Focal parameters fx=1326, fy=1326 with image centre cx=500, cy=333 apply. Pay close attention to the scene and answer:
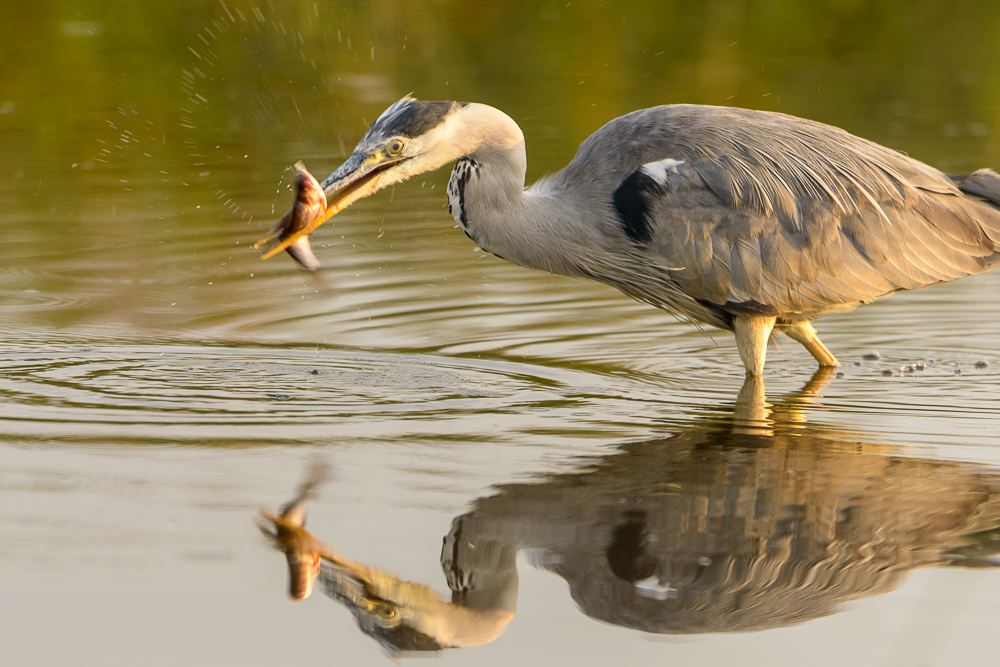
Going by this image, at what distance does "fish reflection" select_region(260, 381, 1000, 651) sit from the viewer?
3479 mm

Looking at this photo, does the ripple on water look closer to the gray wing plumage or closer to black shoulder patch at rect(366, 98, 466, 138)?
the gray wing plumage

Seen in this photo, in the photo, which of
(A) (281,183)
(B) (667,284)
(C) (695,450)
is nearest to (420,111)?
(B) (667,284)

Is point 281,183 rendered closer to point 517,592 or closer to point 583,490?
point 583,490

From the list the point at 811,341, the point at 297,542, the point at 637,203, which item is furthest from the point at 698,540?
the point at 811,341

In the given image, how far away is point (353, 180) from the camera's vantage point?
5.57 metres

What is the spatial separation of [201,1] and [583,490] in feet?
45.2

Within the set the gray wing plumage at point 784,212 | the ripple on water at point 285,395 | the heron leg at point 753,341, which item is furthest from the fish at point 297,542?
the heron leg at point 753,341

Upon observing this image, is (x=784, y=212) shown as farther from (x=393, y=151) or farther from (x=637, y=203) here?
(x=393, y=151)

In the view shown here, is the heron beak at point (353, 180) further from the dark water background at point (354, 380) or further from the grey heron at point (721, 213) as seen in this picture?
the dark water background at point (354, 380)

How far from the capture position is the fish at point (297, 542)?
3584 millimetres

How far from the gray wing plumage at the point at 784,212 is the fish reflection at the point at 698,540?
133 cm

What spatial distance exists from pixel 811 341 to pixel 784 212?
2.47ft

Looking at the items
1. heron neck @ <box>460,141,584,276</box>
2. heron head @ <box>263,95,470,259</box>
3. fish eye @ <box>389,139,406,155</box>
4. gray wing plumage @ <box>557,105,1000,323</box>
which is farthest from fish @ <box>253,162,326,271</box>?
gray wing plumage @ <box>557,105,1000,323</box>

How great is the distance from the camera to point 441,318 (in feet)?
23.6
